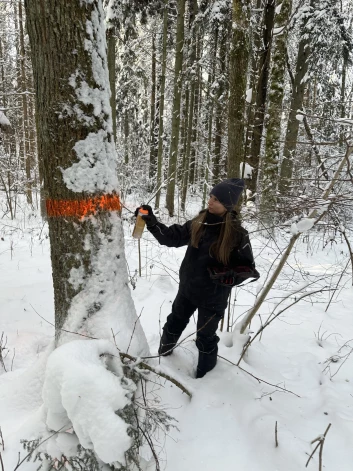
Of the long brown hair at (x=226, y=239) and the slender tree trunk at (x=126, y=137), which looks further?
the slender tree trunk at (x=126, y=137)

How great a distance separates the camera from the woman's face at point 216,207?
87.4 inches

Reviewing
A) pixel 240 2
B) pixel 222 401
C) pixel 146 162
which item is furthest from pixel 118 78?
pixel 222 401

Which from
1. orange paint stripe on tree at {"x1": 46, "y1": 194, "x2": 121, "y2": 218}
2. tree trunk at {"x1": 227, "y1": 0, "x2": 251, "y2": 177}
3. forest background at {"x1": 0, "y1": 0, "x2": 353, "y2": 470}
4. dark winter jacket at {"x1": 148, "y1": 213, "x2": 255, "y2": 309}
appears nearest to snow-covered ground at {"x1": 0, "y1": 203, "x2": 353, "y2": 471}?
dark winter jacket at {"x1": 148, "y1": 213, "x2": 255, "y2": 309}

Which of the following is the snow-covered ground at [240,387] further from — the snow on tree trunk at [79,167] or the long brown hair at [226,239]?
the snow on tree trunk at [79,167]

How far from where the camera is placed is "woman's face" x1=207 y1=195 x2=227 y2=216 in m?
2.22

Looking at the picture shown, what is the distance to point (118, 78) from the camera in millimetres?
14883

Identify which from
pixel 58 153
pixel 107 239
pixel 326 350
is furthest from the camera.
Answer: pixel 326 350

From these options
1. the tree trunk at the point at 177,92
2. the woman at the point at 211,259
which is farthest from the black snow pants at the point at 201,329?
the tree trunk at the point at 177,92

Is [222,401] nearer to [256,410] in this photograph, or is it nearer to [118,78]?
[256,410]

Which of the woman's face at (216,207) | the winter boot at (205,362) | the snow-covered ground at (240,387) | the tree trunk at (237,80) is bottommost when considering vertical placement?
the snow-covered ground at (240,387)

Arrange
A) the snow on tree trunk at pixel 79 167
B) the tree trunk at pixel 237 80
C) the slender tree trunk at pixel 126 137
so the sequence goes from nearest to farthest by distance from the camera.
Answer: the snow on tree trunk at pixel 79 167, the tree trunk at pixel 237 80, the slender tree trunk at pixel 126 137

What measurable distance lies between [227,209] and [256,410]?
1.50m

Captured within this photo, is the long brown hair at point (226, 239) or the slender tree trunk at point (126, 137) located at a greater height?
the slender tree trunk at point (126, 137)

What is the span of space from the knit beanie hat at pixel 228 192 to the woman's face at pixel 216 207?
29 mm
